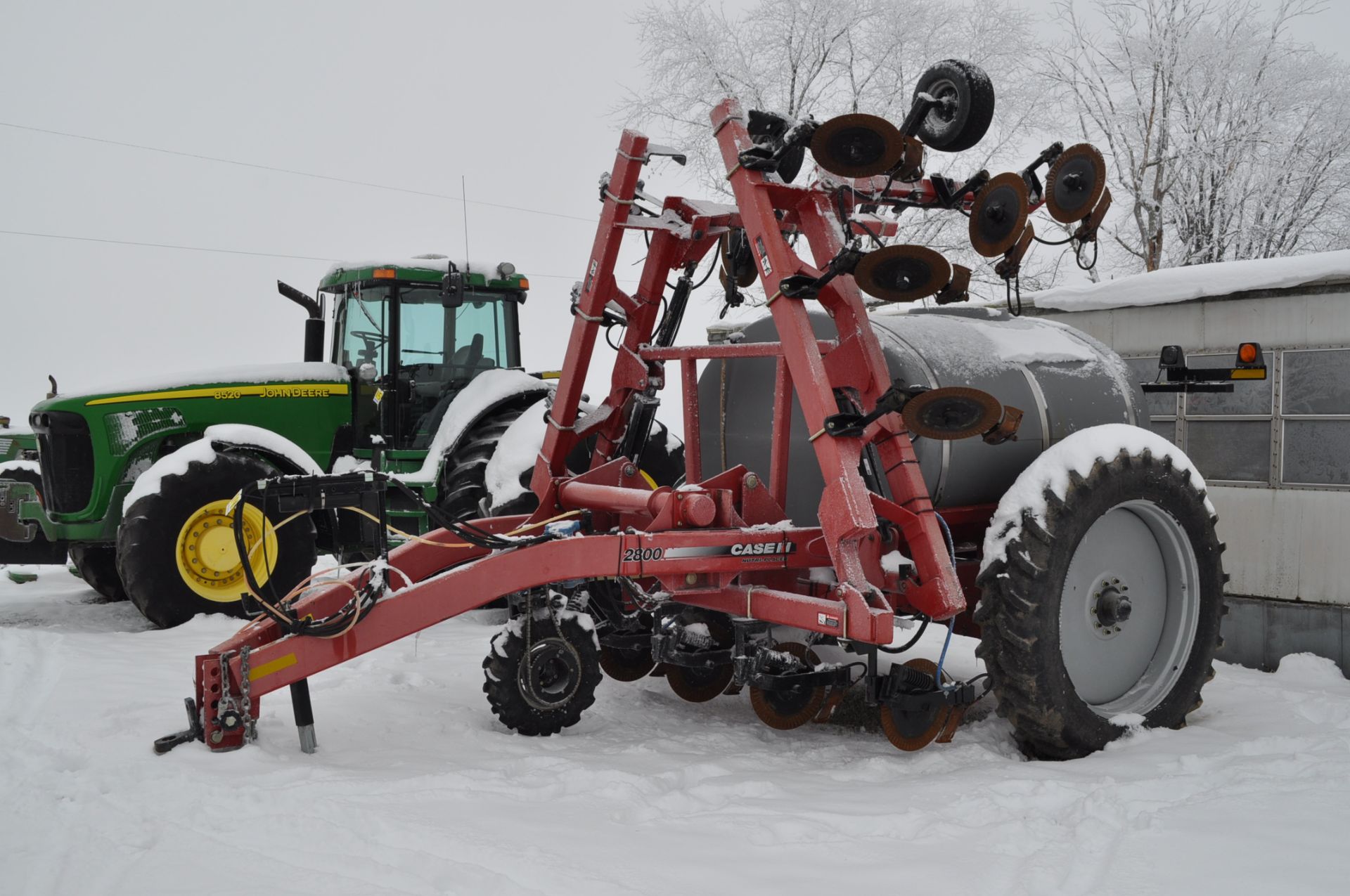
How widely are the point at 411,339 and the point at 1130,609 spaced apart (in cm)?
559

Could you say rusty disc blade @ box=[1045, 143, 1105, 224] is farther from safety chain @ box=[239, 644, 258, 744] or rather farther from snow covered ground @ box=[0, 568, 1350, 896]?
safety chain @ box=[239, 644, 258, 744]

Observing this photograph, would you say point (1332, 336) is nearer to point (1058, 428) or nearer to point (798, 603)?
point (1058, 428)

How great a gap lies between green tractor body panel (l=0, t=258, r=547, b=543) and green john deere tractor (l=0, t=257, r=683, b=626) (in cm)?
1

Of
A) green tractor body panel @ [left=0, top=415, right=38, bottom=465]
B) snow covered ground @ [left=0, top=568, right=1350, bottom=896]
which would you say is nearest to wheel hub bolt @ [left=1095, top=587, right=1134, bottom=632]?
snow covered ground @ [left=0, top=568, right=1350, bottom=896]

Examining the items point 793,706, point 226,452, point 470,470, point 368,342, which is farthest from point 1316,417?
point 226,452

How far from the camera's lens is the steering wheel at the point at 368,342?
340 inches

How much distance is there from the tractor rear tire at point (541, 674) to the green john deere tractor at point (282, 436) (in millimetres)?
2396

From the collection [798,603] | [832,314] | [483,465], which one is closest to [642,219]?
[832,314]

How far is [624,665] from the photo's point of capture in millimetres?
6074

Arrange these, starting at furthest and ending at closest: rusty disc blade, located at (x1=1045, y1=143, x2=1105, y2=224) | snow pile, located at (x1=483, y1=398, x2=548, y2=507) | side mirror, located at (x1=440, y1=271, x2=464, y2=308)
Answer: side mirror, located at (x1=440, y1=271, x2=464, y2=308) → snow pile, located at (x1=483, y1=398, x2=548, y2=507) → rusty disc blade, located at (x1=1045, y1=143, x2=1105, y2=224)

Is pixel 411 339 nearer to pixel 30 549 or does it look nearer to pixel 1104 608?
pixel 30 549

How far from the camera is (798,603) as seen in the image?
14.8 ft

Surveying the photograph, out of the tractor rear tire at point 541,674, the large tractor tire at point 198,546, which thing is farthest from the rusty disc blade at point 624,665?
the large tractor tire at point 198,546

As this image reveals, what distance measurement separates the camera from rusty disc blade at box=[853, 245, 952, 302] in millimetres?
4383
